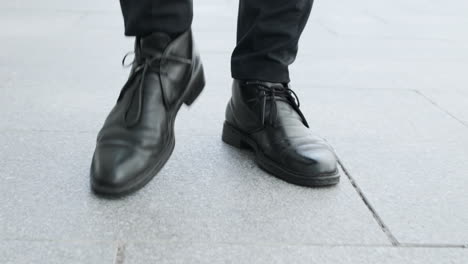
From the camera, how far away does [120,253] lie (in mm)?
713

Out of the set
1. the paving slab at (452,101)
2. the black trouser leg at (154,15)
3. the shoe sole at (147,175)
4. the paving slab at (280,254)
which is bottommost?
the paving slab at (452,101)

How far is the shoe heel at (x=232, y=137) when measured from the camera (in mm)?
1111

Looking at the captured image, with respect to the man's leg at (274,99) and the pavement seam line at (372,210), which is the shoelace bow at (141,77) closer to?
the man's leg at (274,99)

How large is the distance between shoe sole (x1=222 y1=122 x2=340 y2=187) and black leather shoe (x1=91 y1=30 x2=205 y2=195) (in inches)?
6.0

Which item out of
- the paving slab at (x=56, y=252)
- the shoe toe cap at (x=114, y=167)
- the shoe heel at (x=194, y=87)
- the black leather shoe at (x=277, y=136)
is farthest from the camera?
→ the shoe heel at (x=194, y=87)

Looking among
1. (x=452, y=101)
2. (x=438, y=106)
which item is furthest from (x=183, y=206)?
(x=452, y=101)

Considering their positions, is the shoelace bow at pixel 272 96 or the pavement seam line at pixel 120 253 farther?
the shoelace bow at pixel 272 96

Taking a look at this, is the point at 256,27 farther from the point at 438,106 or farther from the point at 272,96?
the point at 438,106

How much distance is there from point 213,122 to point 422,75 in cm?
95

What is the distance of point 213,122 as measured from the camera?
4.30ft

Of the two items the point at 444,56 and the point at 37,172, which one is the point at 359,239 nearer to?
the point at 37,172

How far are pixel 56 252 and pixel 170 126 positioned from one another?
35 cm

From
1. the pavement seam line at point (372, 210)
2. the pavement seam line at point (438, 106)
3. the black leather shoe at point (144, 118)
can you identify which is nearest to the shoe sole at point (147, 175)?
the black leather shoe at point (144, 118)

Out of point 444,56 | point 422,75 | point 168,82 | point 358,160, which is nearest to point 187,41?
point 168,82
